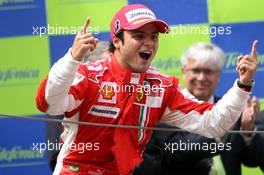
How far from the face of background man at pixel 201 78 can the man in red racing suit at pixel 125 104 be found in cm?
41

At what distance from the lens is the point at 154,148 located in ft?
9.21

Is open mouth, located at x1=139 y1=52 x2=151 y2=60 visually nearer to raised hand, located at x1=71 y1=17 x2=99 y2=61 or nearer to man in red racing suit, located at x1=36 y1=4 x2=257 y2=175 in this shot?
man in red racing suit, located at x1=36 y1=4 x2=257 y2=175

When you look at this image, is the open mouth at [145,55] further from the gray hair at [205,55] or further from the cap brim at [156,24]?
the gray hair at [205,55]

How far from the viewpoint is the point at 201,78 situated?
2920 millimetres

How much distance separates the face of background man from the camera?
291cm

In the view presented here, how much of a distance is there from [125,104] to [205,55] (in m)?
0.63

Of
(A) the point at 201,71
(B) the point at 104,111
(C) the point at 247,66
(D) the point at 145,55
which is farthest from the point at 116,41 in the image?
(A) the point at 201,71

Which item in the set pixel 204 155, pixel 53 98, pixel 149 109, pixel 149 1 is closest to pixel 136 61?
pixel 149 109

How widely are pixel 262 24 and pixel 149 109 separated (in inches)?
41.6

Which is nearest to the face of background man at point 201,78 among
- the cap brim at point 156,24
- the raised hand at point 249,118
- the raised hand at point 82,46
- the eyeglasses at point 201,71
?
the eyeglasses at point 201,71

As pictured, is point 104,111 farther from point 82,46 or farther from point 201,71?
point 201,71

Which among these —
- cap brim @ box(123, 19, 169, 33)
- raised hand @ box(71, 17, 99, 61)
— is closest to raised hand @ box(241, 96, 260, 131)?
cap brim @ box(123, 19, 169, 33)

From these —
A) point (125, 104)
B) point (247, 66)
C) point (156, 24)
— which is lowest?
point (125, 104)

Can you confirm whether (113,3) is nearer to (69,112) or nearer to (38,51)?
(38,51)
